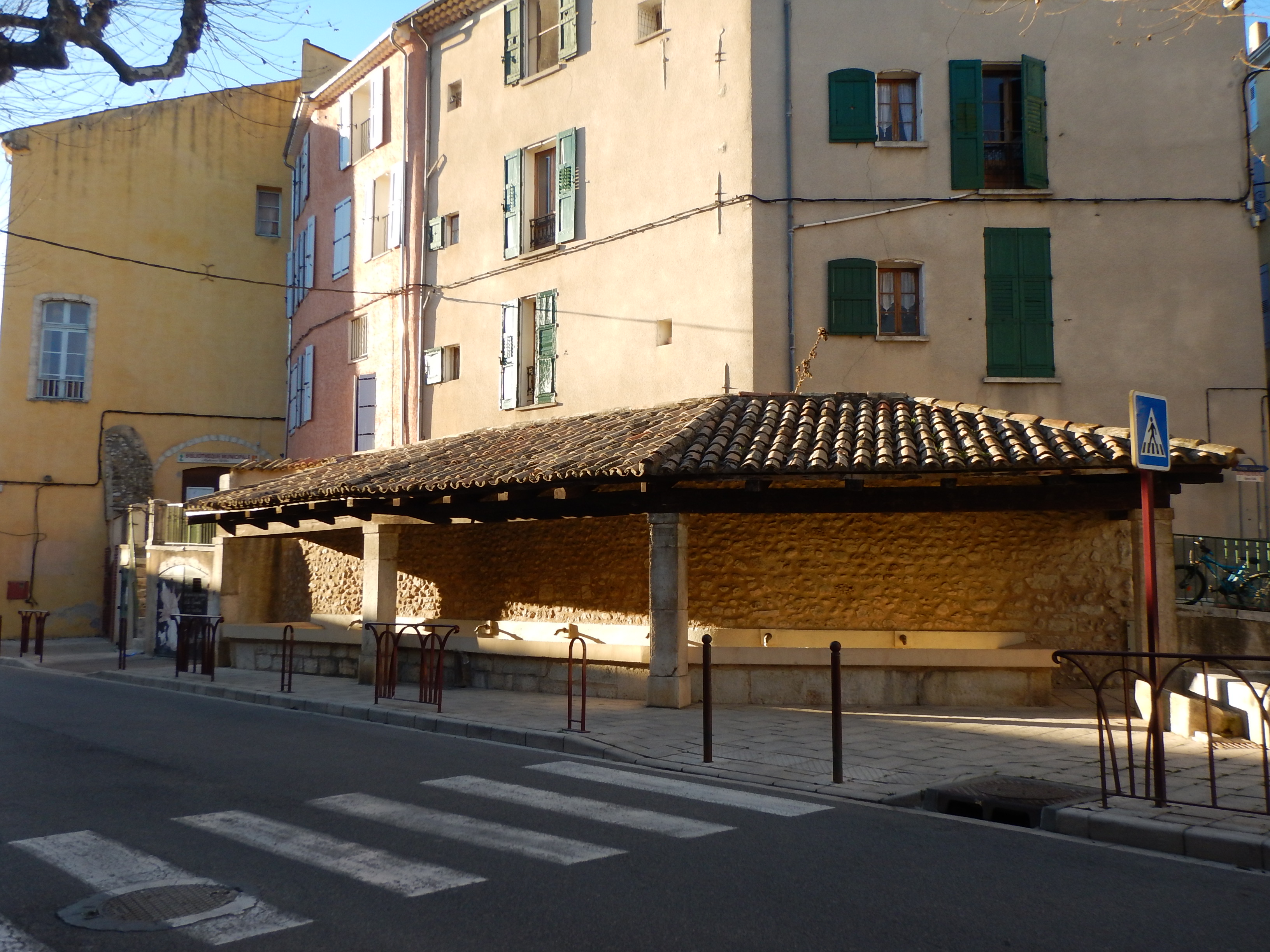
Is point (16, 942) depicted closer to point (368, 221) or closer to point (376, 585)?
point (376, 585)

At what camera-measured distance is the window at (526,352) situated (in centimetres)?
1794

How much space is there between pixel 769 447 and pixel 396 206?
12.3 m

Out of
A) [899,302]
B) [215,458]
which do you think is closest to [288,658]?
[899,302]

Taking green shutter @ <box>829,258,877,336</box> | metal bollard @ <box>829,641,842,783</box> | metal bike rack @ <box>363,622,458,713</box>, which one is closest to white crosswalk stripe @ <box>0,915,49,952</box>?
metal bollard @ <box>829,641,842,783</box>

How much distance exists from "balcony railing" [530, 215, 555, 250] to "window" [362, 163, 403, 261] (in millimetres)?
3556

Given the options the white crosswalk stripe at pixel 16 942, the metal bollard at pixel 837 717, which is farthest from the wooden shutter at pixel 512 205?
the white crosswalk stripe at pixel 16 942

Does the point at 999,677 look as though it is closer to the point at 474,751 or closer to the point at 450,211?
the point at 474,751

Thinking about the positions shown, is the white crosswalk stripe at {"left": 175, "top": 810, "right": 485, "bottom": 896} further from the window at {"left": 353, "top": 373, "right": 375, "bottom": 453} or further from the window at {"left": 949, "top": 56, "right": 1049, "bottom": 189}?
the window at {"left": 353, "top": 373, "right": 375, "bottom": 453}

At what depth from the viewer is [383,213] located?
2183cm

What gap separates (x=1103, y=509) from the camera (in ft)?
38.2

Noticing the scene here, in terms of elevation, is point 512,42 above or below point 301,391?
above

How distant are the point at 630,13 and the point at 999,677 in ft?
38.7

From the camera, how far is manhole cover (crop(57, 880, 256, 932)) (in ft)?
14.2

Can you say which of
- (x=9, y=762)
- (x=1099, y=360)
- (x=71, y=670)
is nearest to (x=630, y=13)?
(x=1099, y=360)
